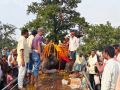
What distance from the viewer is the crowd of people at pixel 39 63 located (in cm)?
939

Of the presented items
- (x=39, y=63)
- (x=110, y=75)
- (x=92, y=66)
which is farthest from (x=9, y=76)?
(x=110, y=75)

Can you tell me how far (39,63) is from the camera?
16.4 meters

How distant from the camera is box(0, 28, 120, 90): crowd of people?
939 cm

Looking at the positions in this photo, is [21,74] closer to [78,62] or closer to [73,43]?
[78,62]

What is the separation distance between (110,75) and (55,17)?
41.7 m

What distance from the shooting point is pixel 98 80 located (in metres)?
18.6

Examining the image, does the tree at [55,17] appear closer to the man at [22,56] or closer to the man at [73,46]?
the man at [73,46]

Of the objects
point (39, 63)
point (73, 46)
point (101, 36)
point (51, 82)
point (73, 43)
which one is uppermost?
point (101, 36)

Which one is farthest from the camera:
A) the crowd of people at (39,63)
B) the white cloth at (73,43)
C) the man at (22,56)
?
the white cloth at (73,43)

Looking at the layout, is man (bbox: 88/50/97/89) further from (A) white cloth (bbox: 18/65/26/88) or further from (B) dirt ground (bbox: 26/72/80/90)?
(A) white cloth (bbox: 18/65/26/88)

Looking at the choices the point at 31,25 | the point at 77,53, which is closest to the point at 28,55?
the point at 77,53

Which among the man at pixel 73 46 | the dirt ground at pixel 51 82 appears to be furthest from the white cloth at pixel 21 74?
the man at pixel 73 46

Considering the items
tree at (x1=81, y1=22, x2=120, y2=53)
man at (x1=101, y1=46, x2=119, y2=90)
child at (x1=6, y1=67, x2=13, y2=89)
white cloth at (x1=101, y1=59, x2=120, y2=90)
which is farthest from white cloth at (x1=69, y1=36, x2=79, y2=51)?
tree at (x1=81, y1=22, x2=120, y2=53)

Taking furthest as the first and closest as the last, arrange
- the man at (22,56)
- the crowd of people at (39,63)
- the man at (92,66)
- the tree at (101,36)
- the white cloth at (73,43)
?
the tree at (101,36), the white cloth at (73,43), the man at (92,66), the man at (22,56), the crowd of people at (39,63)
